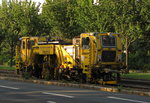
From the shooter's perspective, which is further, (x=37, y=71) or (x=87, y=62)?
(x=37, y=71)

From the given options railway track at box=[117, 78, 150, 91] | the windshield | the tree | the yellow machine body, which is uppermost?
the tree

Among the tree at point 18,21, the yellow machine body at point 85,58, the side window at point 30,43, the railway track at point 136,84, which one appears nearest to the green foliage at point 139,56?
the tree at point 18,21

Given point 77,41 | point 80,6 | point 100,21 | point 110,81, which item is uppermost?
point 80,6

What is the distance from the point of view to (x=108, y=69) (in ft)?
70.2

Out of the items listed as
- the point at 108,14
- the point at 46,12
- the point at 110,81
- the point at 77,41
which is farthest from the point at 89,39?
the point at 46,12

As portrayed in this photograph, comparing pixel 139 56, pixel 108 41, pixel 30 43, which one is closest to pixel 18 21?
pixel 139 56

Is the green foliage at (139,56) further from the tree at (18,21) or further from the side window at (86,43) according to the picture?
the side window at (86,43)

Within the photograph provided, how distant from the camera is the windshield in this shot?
21984 mm

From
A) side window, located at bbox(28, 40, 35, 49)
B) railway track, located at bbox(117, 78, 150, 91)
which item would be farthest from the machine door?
side window, located at bbox(28, 40, 35, 49)

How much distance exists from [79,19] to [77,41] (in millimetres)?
17676

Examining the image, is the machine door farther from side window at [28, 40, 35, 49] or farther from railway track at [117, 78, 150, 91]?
side window at [28, 40, 35, 49]

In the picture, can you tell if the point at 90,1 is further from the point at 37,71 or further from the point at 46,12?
the point at 37,71

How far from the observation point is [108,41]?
22.1 m

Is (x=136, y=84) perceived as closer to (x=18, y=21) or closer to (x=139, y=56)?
(x=139, y=56)
